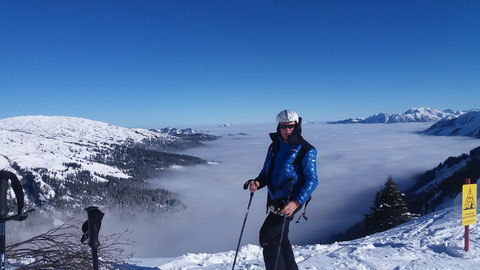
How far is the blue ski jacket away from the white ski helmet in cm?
33

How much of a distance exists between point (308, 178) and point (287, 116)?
1.09 metres

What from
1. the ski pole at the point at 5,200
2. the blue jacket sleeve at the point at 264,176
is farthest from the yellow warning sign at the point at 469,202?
the ski pole at the point at 5,200

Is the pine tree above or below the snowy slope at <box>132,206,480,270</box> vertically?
below

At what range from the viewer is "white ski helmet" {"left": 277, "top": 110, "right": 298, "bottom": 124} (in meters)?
4.58

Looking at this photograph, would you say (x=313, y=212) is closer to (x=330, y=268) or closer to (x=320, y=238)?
(x=320, y=238)

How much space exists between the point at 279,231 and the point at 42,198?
17454 centimetres

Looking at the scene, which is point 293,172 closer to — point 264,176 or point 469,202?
point 264,176

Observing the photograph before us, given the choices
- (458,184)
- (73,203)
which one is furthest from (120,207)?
(458,184)

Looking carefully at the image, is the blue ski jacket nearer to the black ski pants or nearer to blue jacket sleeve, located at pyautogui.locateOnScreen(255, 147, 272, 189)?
blue jacket sleeve, located at pyautogui.locateOnScreen(255, 147, 272, 189)

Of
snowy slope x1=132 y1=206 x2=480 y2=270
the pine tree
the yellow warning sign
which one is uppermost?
the yellow warning sign

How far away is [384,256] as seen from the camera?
23.7 ft

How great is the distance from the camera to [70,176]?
6649 inches

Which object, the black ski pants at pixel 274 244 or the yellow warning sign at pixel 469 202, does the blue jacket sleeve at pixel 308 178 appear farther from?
the yellow warning sign at pixel 469 202

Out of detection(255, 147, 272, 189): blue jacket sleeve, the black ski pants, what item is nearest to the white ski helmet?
detection(255, 147, 272, 189): blue jacket sleeve
